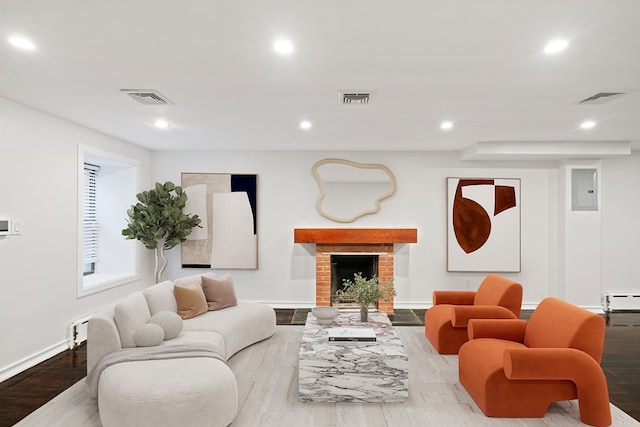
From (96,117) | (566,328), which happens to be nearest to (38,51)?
(96,117)

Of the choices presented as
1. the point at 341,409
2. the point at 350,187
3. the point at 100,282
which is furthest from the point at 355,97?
the point at 100,282

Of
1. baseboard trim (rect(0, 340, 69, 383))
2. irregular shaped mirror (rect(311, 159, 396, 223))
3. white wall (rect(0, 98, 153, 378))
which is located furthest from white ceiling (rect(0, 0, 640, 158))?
baseboard trim (rect(0, 340, 69, 383))

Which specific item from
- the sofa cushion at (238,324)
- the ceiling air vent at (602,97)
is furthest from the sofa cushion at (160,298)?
the ceiling air vent at (602,97)

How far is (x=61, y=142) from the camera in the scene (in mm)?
4289

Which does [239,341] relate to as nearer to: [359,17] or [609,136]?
[359,17]

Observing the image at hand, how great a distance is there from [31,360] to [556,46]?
495 cm

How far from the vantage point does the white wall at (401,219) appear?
6289 mm

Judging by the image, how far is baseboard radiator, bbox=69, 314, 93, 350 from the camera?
4.35 meters

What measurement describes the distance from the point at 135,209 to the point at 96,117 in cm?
167

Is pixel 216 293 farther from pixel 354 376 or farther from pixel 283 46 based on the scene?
pixel 283 46

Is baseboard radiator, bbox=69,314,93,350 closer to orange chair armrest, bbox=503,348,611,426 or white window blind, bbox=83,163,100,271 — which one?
white window blind, bbox=83,163,100,271

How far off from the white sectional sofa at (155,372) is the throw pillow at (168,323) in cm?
6

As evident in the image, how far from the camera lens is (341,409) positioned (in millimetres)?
2998

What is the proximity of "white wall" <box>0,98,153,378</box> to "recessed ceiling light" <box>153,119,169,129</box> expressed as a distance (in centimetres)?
89
